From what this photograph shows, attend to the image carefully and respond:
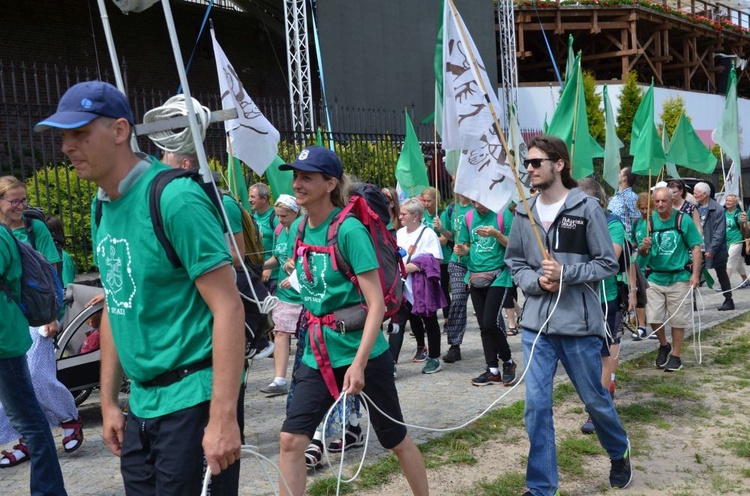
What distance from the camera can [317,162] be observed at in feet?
13.4

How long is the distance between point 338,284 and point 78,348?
13.0ft

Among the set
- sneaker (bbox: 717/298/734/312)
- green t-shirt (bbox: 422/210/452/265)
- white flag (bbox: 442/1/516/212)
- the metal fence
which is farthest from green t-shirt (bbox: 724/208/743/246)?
white flag (bbox: 442/1/516/212)

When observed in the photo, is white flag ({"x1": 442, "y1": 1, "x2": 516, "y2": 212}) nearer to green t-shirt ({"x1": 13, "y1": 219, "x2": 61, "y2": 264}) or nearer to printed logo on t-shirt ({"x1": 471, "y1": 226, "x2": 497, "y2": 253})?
printed logo on t-shirt ({"x1": 471, "y1": 226, "x2": 497, "y2": 253})

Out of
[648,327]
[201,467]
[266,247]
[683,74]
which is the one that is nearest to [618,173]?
[648,327]

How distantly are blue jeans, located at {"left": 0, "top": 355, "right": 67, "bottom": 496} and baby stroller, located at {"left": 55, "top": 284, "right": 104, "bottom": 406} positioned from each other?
7.46 feet

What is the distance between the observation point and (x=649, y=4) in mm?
30484

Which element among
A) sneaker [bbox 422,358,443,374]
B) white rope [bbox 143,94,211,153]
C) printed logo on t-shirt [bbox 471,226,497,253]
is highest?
white rope [bbox 143,94,211,153]

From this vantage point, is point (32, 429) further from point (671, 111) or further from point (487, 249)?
point (671, 111)

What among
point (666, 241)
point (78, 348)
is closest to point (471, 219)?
point (666, 241)

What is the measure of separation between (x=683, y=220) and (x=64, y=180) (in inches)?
309

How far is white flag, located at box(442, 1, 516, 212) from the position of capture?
5828 mm

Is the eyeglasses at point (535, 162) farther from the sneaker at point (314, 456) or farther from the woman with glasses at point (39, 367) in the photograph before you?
the woman with glasses at point (39, 367)

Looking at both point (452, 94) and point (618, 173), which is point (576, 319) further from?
Answer: point (618, 173)

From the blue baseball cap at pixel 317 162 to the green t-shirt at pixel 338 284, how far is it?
0.69 feet
